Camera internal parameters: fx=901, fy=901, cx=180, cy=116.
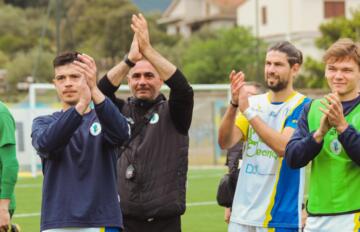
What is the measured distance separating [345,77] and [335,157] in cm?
50

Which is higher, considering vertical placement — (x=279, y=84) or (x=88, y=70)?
(x=88, y=70)

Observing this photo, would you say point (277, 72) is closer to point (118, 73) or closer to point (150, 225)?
point (118, 73)

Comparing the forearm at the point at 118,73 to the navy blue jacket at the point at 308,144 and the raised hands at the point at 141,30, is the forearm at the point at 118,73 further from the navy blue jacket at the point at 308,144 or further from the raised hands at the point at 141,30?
the navy blue jacket at the point at 308,144

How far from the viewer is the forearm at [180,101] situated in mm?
6527

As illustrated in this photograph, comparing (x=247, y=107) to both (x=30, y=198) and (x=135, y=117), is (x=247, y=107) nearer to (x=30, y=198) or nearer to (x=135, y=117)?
(x=135, y=117)

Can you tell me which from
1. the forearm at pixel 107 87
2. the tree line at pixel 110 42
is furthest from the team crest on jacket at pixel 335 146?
the tree line at pixel 110 42

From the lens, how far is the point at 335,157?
18.2ft

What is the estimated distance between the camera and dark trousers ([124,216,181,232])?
6.79 metres

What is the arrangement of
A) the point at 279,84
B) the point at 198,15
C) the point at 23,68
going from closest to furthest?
the point at 279,84
the point at 23,68
the point at 198,15

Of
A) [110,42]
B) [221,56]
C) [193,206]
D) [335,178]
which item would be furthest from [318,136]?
[110,42]

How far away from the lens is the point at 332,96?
529cm

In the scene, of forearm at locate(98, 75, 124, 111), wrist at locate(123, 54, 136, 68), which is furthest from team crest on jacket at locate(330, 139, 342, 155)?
forearm at locate(98, 75, 124, 111)

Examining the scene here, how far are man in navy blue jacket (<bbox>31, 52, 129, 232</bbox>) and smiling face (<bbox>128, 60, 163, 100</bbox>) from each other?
34.2 inches

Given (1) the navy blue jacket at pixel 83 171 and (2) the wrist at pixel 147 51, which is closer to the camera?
(1) the navy blue jacket at pixel 83 171
